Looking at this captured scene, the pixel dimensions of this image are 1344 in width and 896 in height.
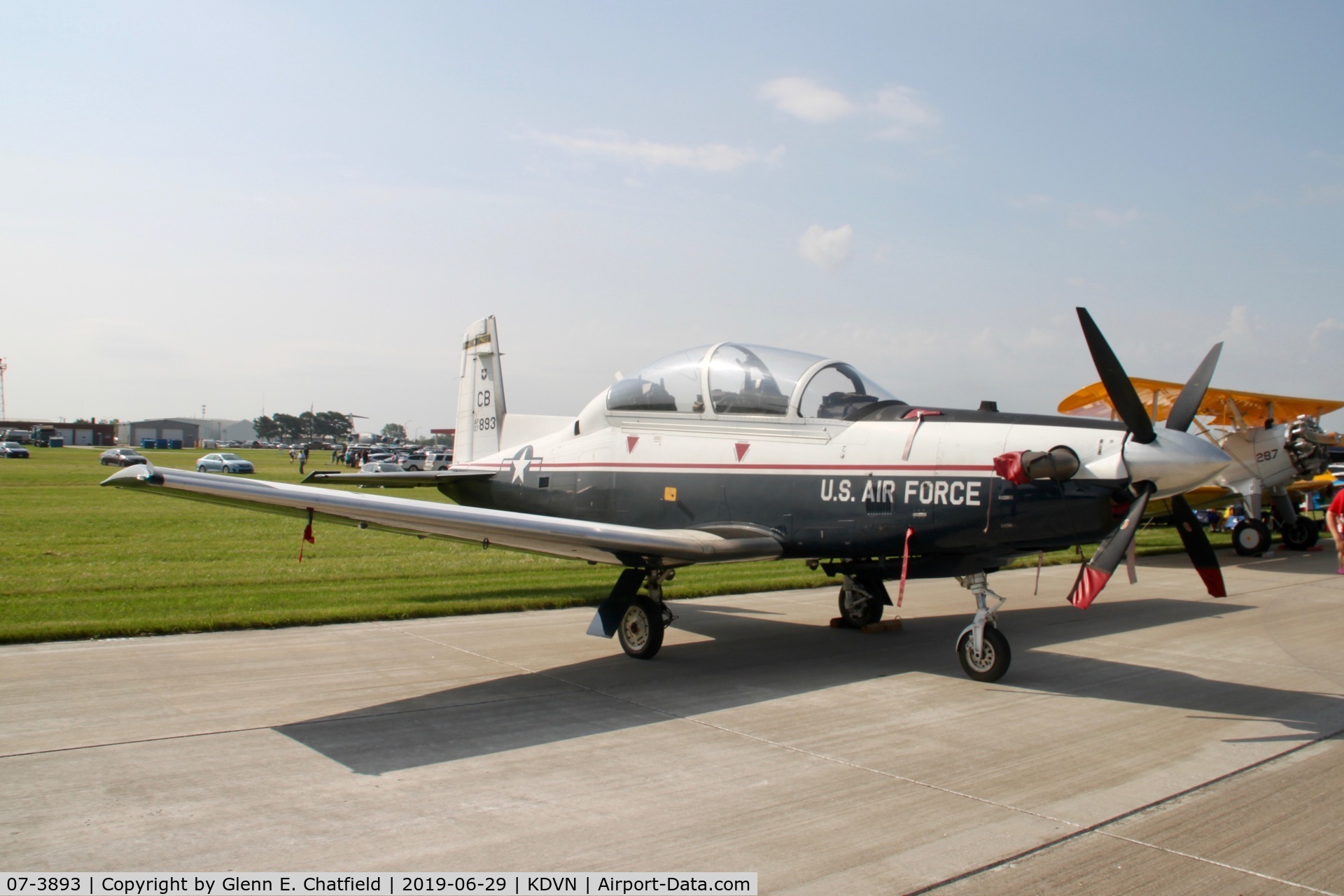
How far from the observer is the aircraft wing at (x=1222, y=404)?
1847 centimetres

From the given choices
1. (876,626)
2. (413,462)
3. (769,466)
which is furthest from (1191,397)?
(413,462)

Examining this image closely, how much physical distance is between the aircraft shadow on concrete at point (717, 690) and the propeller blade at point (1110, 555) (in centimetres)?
134

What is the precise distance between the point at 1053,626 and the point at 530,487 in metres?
6.17

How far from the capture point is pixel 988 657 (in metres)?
7.05

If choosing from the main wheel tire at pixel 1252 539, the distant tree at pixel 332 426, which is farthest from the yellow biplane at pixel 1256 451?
the distant tree at pixel 332 426

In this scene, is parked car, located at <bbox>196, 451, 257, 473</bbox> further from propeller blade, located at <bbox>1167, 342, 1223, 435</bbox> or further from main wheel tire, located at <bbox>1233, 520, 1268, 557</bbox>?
propeller blade, located at <bbox>1167, 342, 1223, 435</bbox>

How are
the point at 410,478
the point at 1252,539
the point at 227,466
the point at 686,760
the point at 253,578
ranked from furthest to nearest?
the point at 227,466
the point at 1252,539
the point at 253,578
the point at 410,478
the point at 686,760

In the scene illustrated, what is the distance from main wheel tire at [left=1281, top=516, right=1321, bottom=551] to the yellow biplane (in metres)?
0.02

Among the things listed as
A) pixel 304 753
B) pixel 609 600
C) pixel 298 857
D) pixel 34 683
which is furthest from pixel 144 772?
pixel 609 600

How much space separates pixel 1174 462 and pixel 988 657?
2.15 meters

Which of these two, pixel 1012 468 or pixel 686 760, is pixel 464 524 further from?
pixel 1012 468

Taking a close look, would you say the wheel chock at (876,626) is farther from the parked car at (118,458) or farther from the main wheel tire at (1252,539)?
the parked car at (118,458)

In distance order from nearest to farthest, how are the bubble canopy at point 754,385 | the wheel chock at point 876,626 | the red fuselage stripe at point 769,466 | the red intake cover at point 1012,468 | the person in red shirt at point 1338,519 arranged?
the red intake cover at point 1012,468
the red fuselage stripe at point 769,466
the bubble canopy at point 754,385
the wheel chock at point 876,626
the person in red shirt at point 1338,519

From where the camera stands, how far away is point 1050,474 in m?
6.11
